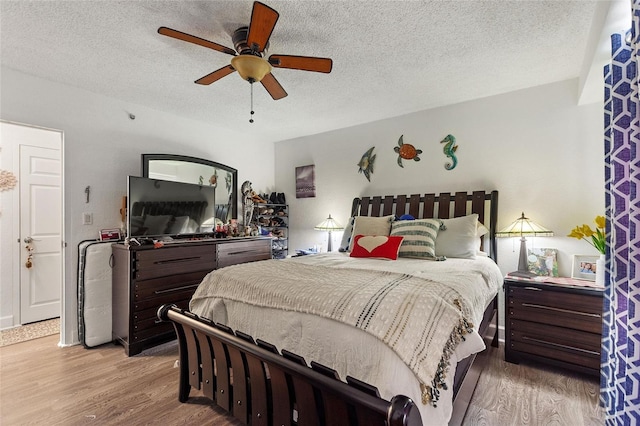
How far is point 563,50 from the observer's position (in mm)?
2305

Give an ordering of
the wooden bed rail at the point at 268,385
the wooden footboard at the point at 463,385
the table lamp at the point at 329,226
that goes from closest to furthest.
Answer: the wooden bed rail at the point at 268,385 → the wooden footboard at the point at 463,385 → the table lamp at the point at 329,226

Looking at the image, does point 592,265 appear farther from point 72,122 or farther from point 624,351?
point 72,122

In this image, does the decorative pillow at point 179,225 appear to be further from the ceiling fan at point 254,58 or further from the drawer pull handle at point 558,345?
the drawer pull handle at point 558,345

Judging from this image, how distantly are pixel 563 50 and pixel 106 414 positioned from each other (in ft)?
13.5

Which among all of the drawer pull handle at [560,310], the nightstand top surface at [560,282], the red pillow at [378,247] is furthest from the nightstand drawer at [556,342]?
the red pillow at [378,247]

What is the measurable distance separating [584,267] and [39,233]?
5.92m

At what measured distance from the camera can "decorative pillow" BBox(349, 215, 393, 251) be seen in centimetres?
307

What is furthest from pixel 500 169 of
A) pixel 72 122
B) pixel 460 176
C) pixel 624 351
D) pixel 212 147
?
pixel 72 122

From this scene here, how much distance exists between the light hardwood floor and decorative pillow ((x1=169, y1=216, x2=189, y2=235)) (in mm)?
1285

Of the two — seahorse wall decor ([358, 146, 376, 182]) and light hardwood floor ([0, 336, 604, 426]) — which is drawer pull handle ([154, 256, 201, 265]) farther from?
seahorse wall decor ([358, 146, 376, 182])

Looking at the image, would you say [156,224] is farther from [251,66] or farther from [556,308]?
[556,308]

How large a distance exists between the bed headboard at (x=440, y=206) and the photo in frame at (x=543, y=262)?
0.31 m

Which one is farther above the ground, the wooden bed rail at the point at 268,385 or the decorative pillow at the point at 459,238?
the decorative pillow at the point at 459,238

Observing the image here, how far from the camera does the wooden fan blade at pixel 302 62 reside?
192 cm
